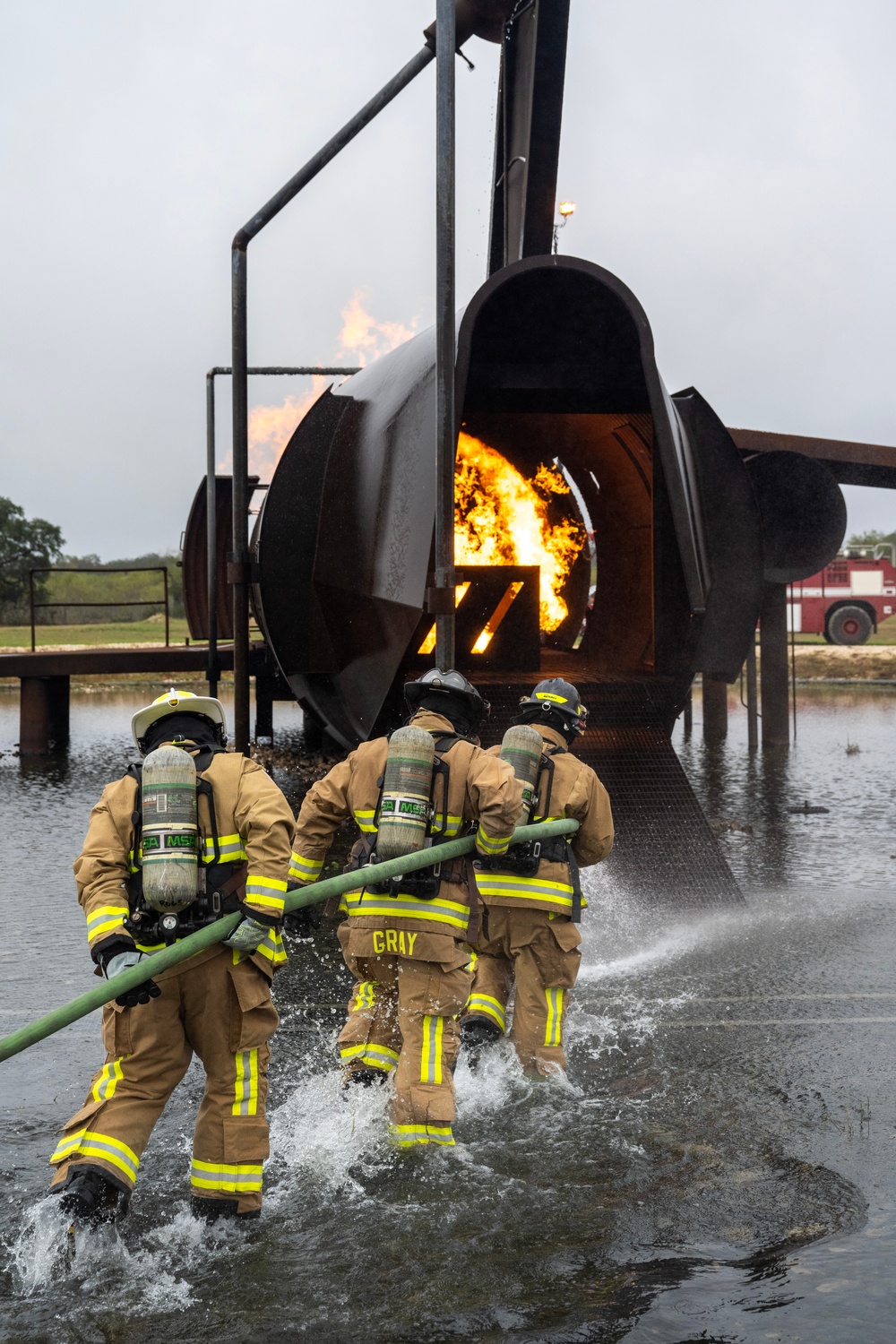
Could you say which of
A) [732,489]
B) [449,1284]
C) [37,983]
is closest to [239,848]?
[449,1284]

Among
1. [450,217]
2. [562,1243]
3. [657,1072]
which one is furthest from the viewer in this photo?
[450,217]

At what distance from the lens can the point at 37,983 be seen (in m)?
6.34

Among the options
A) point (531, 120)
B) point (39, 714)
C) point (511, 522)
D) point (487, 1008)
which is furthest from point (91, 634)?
point (487, 1008)

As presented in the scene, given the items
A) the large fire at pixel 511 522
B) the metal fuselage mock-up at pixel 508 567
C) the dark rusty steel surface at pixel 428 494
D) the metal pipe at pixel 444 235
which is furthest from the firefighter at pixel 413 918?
the large fire at pixel 511 522

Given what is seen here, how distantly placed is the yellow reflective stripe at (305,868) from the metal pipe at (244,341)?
4971 mm

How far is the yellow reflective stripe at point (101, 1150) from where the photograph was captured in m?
3.58

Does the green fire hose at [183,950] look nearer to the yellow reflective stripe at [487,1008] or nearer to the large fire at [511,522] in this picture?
the yellow reflective stripe at [487,1008]

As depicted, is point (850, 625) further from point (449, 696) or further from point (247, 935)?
point (247, 935)

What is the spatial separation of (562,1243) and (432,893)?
133 cm

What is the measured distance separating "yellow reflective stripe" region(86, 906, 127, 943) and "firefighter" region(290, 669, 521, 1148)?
1.01m

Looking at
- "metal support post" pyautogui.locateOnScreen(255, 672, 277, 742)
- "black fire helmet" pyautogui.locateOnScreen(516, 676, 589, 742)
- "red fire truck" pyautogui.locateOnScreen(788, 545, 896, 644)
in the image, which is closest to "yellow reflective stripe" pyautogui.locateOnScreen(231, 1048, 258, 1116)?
"black fire helmet" pyautogui.locateOnScreen(516, 676, 589, 742)

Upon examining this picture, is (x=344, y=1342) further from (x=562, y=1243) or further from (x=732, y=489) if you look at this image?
(x=732, y=489)

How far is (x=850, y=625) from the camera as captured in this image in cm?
3700

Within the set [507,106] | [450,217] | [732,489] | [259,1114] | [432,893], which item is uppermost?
[507,106]
